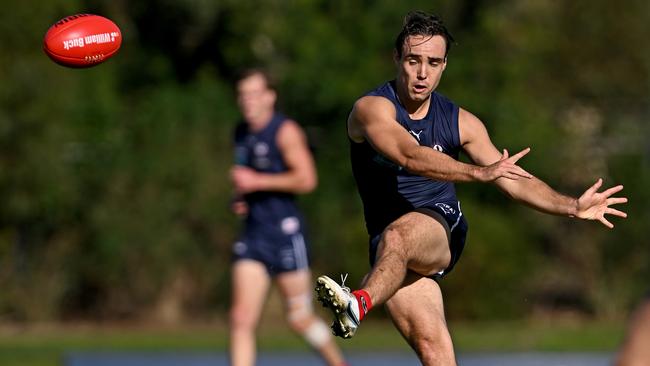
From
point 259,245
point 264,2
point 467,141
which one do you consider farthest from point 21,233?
point 467,141

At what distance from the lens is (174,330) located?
20.5m

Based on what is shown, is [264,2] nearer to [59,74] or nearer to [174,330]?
[59,74]

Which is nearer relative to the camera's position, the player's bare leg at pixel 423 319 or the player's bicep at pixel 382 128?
the player's bicep at pixel 382 128

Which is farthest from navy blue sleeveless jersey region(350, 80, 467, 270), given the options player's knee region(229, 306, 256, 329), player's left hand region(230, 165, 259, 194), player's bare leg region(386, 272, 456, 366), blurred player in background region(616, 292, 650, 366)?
player's left hand region(230, 165, 259, 194)

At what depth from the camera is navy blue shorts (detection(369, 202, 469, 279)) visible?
7.63 m

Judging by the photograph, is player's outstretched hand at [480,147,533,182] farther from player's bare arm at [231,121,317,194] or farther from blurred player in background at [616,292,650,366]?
player's bare arm at [231,121,317,194]

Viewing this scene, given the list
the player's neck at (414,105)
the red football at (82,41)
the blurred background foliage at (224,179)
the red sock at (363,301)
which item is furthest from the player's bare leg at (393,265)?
the blurred background foliage at (224,179)

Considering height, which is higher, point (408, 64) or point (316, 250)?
point (316, 250)

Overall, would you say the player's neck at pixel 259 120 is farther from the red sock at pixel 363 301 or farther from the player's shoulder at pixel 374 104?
the red sock at pixel 363 301

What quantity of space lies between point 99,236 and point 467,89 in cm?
689

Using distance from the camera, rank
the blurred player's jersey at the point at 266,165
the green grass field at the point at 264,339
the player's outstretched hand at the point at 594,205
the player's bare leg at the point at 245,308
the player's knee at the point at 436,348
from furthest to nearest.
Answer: the green grass field at the point at 264,339 → the blurred player's jersey at the point at 266,165 → the player's bare leg at the point at 245,308 → the player's knee at the point at 436,348 → the player's outstretched hand at the point at 594,205

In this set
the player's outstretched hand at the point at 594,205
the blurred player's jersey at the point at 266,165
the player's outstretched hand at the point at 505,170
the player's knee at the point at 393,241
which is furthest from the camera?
the blurred player's jersey at the point at 266,165

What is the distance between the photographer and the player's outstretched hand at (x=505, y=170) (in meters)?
6.80

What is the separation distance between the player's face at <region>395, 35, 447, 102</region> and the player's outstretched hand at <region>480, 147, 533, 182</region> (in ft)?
2.58
